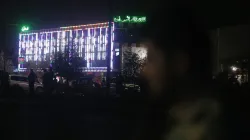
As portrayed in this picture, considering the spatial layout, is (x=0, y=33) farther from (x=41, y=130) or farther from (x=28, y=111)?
(x=41, y=130)

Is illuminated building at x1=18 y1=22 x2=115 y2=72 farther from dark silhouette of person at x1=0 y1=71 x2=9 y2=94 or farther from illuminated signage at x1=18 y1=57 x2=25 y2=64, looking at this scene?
dark silhouette of person at x1=0 y1=71 x2=9 y2=94

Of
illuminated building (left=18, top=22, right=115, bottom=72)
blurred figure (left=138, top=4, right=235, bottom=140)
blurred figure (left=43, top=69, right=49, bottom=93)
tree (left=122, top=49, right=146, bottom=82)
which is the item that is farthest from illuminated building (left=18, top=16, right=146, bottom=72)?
blurred figure (left=138, top=4, right=235, bottom=140)

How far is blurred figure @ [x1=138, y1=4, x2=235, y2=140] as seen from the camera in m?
7.28

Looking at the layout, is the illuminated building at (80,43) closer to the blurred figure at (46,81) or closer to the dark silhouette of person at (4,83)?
the dark silhouette of person at (4,83)

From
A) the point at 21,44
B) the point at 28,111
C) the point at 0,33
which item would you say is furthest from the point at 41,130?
the point at 21,44

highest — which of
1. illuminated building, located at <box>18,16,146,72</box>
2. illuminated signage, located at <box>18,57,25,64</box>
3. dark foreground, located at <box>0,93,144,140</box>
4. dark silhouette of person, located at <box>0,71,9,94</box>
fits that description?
illuminated building, located at <box>18,16,146,72</box>

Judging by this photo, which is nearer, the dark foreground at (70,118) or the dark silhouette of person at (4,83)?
the dark foreground at (70,118)

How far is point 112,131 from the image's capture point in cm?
1098

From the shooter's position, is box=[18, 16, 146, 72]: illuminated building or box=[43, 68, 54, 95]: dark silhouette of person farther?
box=[18, 16, 146, 72]: illuminated building

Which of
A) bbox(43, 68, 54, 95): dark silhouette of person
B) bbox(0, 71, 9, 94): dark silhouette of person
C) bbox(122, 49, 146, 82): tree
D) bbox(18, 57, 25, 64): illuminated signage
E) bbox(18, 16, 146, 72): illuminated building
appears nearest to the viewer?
bbox(43, 68, 54, 95): dark silhouette of person

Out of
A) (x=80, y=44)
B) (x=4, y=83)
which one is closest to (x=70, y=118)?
(x=4, y=83)

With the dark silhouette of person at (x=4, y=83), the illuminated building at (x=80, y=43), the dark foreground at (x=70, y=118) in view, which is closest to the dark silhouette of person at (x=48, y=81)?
the dark foreground at (x=70, y=118)

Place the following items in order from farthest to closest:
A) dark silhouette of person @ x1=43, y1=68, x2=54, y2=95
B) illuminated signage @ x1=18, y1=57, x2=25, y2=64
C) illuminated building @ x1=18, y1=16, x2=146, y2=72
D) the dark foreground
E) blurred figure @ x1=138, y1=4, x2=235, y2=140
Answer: illuminated signage @ x1=18, y1=57, x2=25, y2=64 < illuminated building @ x1=18, y1=16, x2=146, y2=72 < dark silhouette of person @ x1=43, y1=68, x2=54, y2=95 < the dark foreground < blurred figure @ x1=138, y1=4, x2=235, y2=140

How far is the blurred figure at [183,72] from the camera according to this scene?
7.28 m
